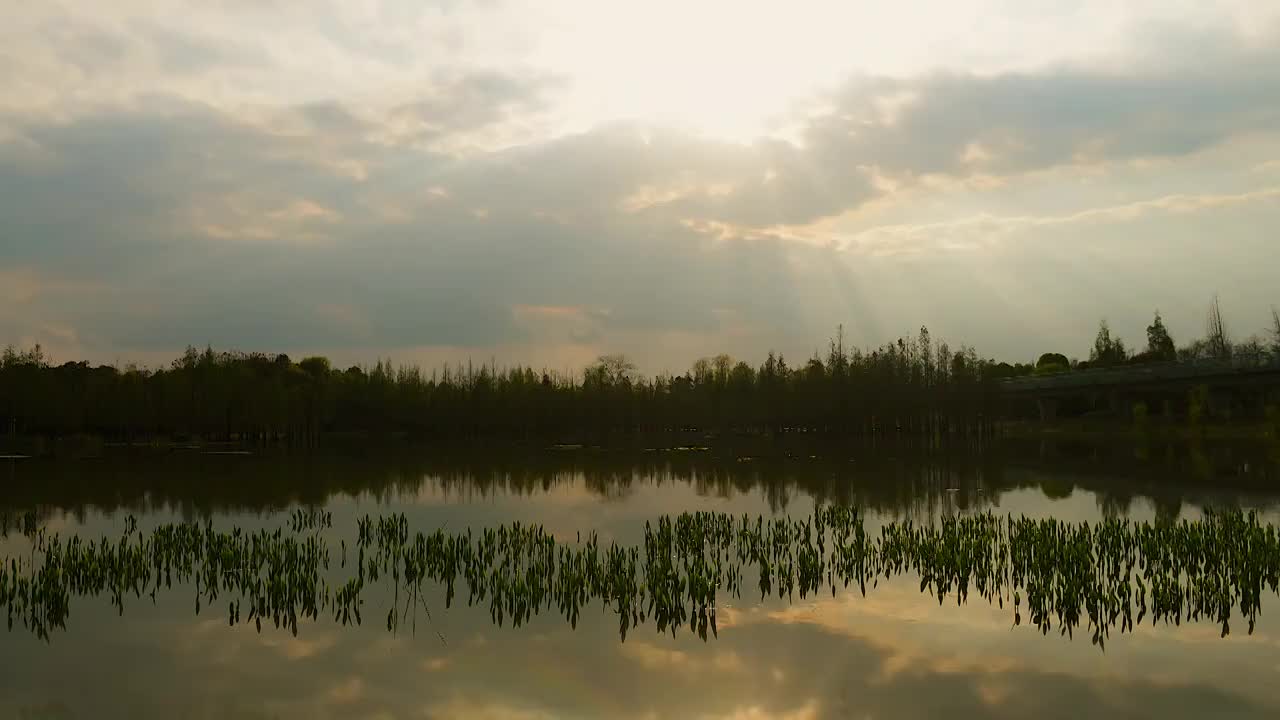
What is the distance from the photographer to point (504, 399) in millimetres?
118625

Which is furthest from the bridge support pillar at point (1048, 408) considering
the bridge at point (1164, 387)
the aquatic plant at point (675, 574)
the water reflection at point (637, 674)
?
the water reflection at point (637, 674)

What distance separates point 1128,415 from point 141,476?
94669 millimetres

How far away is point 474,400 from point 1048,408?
2896 inches

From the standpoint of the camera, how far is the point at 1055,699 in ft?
38.5

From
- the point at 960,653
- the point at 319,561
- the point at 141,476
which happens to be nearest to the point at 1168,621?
the point at 960,653

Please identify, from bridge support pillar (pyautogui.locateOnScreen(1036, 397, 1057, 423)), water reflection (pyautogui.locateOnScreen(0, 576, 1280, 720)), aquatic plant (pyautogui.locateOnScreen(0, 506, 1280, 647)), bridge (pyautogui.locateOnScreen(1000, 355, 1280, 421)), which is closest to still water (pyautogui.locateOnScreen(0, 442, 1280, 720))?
water reflection (pyautogui.locateOnScreen(0, 576, 1280, 720))

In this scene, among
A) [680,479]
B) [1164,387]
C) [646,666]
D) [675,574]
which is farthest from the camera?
[1164,387]

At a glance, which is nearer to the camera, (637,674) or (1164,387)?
(637,674)

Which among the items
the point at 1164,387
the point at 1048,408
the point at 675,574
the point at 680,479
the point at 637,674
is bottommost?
the point at 680,479

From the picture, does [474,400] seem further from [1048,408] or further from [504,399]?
[1048,408]

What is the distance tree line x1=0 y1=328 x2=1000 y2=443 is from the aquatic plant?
79.5 meters

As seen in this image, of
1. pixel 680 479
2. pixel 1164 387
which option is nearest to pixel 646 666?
pixel 680 479

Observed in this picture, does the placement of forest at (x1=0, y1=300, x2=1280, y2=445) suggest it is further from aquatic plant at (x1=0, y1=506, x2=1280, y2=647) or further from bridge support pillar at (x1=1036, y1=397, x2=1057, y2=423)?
aquatic plant at (x1=0, y1=506, x2=1280, y2=647)

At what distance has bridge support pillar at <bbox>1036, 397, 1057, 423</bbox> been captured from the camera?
362 feet
